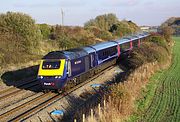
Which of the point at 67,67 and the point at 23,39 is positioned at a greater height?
the point at 67,67

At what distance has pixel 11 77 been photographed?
27578 millimetres

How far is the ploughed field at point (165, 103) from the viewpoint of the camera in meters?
15.1

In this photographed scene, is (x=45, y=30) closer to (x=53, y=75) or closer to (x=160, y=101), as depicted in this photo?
(x=53, y=75)

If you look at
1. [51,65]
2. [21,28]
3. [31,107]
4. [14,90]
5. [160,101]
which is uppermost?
[21,28]

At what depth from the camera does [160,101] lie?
60.8 ft

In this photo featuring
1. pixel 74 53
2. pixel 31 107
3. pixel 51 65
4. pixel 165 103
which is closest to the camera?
pixel 31 107

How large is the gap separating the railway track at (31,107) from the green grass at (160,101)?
5.08 metres

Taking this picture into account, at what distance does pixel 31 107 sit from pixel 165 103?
763 centimetres

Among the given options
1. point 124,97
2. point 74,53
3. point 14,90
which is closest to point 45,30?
point 14,90

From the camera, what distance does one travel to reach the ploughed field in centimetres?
1512

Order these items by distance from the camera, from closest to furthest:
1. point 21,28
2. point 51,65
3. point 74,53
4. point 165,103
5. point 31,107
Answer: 1. point 31,107
2. point 165,103
3. point 51,65
4. point 74,53
5. point 21,28

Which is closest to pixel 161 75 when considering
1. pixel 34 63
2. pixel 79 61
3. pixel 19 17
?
pixel 79 61

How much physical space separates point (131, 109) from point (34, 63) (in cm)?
1935

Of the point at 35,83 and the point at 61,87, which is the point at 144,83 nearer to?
the point at 61,87
